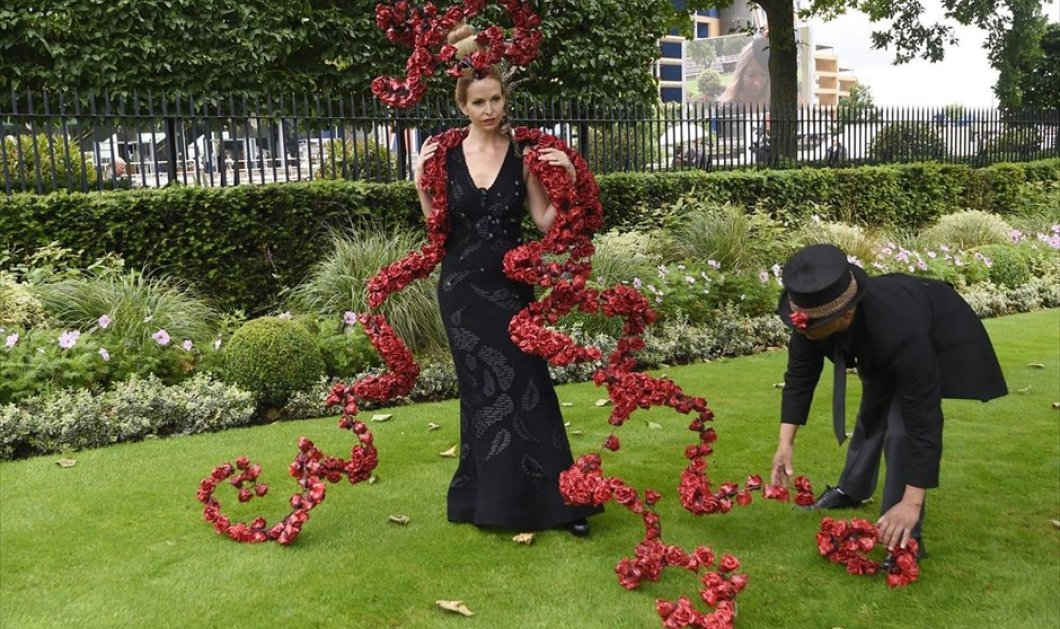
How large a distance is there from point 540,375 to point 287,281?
5.57 m

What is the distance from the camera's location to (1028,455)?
5672 millimetres

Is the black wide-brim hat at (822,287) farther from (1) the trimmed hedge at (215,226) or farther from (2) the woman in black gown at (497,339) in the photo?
(1) the trimmed hedge at (215,226)

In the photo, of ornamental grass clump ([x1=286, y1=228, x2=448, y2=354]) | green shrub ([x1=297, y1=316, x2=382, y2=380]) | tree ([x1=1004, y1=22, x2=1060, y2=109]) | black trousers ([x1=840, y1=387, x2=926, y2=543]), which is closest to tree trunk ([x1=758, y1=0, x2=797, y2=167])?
ornamental grass clump ([x1=286, y1=228, x2=448, y2=354])

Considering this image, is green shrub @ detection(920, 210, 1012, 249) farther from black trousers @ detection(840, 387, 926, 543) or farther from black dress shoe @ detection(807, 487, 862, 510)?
black trousers @ detection(840, 387, 926, 543)

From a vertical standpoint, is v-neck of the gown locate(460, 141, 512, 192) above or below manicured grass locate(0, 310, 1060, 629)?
above

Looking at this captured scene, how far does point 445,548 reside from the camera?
438 centimetres

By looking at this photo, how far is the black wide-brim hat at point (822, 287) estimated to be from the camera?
338 centimetres

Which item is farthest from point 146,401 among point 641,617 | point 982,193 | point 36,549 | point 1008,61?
point 1008,61

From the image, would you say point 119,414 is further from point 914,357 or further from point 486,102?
point 914,357

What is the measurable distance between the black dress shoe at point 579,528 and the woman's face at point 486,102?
193cm

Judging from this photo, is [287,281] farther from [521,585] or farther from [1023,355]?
[1023,355]

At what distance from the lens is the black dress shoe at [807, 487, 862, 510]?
4.79 meters

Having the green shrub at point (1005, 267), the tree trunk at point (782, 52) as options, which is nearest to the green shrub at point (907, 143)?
the tree trunk at point (782, 52)

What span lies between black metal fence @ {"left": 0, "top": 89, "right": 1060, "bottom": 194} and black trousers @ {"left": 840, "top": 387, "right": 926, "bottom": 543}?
681cm
